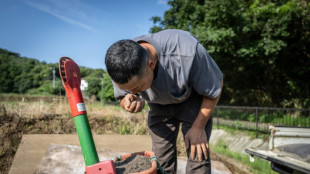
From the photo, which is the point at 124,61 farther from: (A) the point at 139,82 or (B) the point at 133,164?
(B) the point at 133,164

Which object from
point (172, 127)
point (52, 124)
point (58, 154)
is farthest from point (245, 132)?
point (58, 154)

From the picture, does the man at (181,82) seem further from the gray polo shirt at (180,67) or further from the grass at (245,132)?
the grass at (245,132)

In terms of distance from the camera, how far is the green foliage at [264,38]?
10.6 m

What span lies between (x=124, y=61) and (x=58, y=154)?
1.65m

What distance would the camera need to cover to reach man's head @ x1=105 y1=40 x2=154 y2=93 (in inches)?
47.2

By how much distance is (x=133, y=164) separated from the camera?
135cm

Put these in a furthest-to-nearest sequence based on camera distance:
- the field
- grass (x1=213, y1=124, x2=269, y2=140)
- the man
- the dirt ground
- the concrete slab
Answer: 1. grass (x1=213, y1=124, x2=269, y2=140)
2. the field
3. the dirt ground
4. the concrete slab
5. the man

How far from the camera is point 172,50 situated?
5.12 ft

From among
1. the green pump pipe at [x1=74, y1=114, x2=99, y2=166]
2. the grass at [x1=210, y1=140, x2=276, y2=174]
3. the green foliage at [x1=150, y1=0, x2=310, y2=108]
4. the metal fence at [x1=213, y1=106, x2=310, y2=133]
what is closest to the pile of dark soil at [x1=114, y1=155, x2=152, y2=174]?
the green pump pipe at [x1=74, y1=114, x2=99, y2=166]

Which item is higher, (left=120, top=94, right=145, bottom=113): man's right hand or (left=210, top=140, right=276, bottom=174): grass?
(left=120, top=94, right=145, bottom=113): man's right hand

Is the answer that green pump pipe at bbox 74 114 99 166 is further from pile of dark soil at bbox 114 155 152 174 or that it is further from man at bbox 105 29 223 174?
man at bbox 105 29 223 174

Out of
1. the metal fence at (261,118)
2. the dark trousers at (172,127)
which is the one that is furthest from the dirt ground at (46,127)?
the metal fence at (261,118)

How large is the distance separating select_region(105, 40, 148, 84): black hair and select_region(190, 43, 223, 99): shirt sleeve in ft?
1.47

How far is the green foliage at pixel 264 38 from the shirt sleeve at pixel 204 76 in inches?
366
